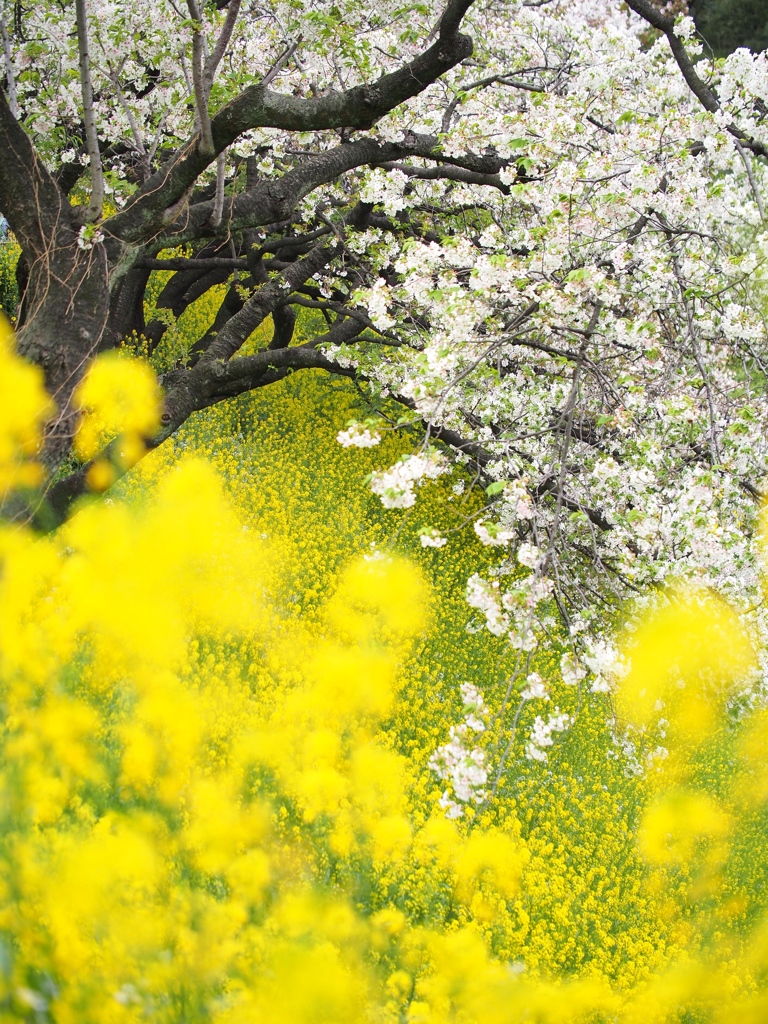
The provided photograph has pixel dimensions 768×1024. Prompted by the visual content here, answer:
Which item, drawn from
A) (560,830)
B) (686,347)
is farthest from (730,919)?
(686,347)

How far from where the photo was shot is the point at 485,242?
19.1 feet

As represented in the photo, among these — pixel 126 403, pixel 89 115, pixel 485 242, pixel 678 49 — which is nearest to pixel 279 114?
pixel 89 115

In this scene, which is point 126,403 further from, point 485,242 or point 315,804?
point 315,804

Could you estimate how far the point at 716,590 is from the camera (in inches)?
178

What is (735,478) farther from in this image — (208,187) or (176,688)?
(208,187)

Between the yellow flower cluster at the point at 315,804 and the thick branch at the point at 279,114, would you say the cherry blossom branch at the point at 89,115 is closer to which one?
the thick branch at the point at 279,114

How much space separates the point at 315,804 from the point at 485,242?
4254 mm

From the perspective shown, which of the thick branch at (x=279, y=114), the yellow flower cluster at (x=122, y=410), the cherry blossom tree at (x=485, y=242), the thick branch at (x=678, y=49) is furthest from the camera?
the yellow flower cluster at (x=122, y=410)

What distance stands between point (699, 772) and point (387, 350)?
5.05m

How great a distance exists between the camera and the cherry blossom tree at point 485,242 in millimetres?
4258

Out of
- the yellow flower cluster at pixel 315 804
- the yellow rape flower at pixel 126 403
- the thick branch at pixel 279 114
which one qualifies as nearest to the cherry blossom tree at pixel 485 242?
the thick branch at pixel 279 114

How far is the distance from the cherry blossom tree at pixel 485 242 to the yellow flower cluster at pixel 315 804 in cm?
63

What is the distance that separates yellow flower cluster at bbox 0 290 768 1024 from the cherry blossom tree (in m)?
0.63

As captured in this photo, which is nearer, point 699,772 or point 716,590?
point 716,590
